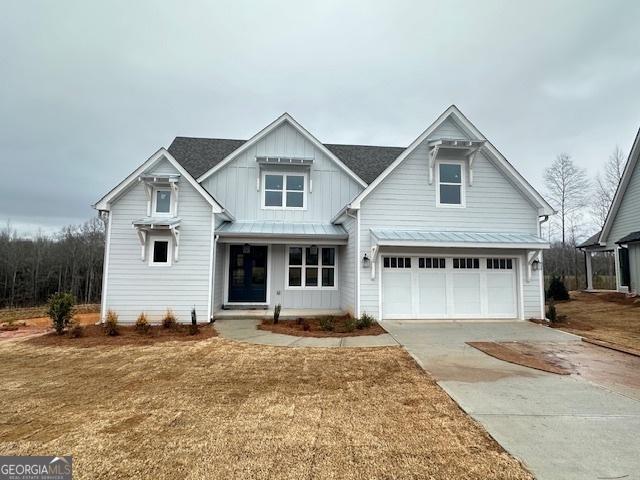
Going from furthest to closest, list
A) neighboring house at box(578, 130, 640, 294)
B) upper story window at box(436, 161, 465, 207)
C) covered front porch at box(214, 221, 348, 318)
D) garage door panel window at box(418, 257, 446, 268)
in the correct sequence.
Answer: neighboring house at box(578, 130, 640, 294), covered front porch at box(214, 221, 348, 318), upper story window at box(436, 161, 465, 207), garage door panel window at box(418, 257, 446, 268)

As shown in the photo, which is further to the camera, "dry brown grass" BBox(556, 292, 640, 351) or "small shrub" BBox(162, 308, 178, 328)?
"small shrub" BBox(162, 308, 178, 328)

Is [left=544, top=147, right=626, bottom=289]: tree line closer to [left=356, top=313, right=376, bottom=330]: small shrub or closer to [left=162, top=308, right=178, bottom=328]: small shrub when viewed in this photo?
[left=356, top=313, right=376, bottom=330]: small shrub

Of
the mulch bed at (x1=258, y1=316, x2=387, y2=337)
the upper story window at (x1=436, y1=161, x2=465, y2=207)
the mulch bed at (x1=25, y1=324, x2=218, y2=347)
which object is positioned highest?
the upper story window at (x1=436, y1=161, x2=465, y2=207)

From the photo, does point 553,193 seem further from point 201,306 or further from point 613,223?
point 201,306

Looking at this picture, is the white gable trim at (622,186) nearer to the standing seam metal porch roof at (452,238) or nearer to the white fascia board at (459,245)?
the standing seam metal porch roof at (452,238)

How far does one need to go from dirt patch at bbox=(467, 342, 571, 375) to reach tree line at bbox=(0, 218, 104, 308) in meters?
34.3

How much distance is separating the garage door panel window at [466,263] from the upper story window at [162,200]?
33.2 ft

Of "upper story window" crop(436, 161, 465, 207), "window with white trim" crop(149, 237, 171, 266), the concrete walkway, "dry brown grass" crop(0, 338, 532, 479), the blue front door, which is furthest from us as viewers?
the blue front door

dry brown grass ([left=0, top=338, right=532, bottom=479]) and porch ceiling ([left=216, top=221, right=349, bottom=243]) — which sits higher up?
porch ceiling ([left=216, top=221, right=349, bottom=243])

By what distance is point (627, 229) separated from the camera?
53.9 feet

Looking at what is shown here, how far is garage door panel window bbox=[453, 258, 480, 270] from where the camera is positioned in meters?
10.8

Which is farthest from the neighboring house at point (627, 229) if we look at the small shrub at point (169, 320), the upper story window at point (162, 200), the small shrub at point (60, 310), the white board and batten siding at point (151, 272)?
the small shrub at point (60, 310)

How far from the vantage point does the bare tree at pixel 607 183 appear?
86.6 ft

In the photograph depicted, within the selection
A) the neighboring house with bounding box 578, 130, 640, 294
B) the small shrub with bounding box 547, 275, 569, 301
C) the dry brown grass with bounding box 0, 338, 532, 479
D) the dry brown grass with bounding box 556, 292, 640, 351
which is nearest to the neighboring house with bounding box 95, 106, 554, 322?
the dry brown grass with bounding box 556, 292, 640, 351
